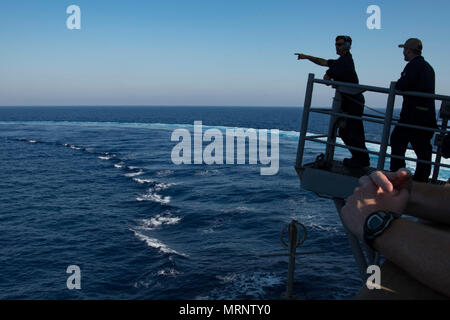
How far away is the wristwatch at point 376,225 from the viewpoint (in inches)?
61.4

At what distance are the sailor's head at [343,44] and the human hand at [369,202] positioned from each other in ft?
17.0

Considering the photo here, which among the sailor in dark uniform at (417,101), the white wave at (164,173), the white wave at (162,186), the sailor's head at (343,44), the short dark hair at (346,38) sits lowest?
the white wave at (162,186)

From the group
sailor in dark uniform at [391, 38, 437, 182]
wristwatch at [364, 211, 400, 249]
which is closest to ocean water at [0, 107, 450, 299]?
sailor in dark uniform at [391, 38, 437, 182]

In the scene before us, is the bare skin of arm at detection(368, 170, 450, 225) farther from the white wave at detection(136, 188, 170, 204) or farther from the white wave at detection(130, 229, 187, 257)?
the white wave at detection(136, 188, 170, 204)

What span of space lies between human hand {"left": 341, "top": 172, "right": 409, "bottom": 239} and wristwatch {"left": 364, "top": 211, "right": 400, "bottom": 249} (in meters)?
0.10

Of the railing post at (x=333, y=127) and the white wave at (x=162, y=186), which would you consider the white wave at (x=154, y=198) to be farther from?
the railing post at (x=333, y=127)

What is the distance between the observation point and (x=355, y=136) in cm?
656

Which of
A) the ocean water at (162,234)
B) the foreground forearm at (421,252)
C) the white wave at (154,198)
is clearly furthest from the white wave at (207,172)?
the foreground forearm at (421,252)

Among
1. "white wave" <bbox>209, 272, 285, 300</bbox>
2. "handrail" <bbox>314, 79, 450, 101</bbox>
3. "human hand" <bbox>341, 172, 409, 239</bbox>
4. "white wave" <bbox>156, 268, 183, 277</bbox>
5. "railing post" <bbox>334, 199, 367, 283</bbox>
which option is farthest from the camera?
"white wave" <bbox>156, 268, 183, 277</bbox>

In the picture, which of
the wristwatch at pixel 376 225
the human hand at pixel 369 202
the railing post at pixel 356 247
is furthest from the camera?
the railing post at pixel 356 247

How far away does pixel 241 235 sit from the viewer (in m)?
22.9

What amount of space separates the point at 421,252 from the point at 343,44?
5.72 m

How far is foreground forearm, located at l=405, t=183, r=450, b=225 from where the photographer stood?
2.06m
